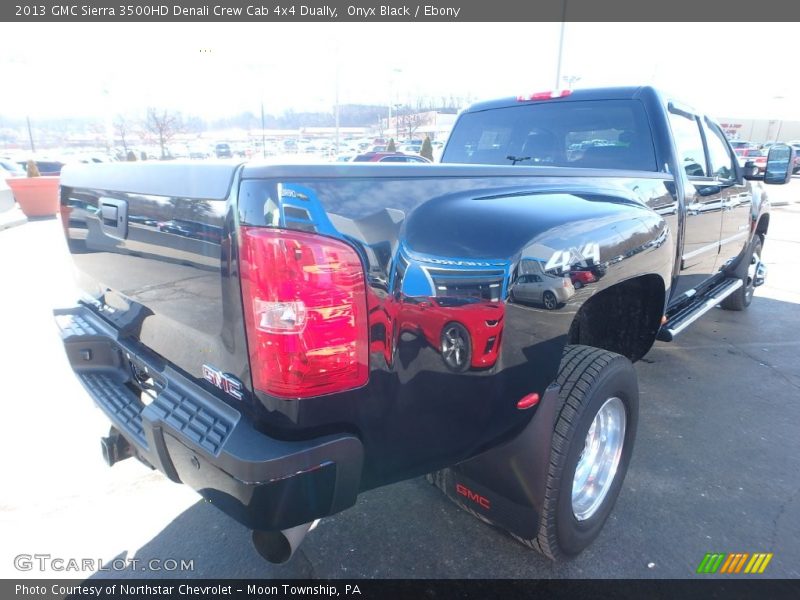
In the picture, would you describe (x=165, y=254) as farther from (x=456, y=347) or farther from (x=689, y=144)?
(x=689, y=144)

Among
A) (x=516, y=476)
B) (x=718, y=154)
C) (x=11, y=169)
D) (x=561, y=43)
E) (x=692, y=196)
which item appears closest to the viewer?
(x=516, y=476)

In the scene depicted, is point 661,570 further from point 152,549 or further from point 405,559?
point 152,549

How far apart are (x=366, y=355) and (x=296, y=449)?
1.04ft

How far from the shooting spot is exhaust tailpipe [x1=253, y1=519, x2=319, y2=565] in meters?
1.59

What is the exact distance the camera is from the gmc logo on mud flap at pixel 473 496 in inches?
80.7

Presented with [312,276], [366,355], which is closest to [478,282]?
[366,355]

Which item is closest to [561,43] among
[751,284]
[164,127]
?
[751,284]

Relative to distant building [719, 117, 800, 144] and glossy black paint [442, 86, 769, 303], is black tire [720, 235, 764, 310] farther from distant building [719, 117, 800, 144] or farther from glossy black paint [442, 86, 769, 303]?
distant building [719, 117, 800, 144]

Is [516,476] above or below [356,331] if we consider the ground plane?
below

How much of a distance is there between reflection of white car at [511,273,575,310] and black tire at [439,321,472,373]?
8.8 inches

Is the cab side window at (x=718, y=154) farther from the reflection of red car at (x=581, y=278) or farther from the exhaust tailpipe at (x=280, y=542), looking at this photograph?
the exhaust tailpipe at (x=280, y=542)

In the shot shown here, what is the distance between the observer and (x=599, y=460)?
2.46m

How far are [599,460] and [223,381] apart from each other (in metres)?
1.80
